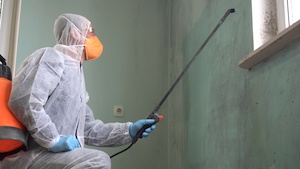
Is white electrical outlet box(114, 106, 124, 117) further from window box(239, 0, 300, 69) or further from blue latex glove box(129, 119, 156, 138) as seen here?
window box(239, 0, 300, 69)

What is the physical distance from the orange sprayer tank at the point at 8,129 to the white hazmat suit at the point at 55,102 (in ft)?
0.09

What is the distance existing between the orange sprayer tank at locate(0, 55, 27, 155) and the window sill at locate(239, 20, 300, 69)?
0.97 metres

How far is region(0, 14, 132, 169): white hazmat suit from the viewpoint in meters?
1.40

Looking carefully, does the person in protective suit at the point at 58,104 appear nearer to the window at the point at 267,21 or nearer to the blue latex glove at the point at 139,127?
the blue latex glove at the point at 139,127

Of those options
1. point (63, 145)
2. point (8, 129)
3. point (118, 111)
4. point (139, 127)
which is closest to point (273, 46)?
point (139, 127)

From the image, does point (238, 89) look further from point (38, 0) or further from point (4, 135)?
point (38, 0)

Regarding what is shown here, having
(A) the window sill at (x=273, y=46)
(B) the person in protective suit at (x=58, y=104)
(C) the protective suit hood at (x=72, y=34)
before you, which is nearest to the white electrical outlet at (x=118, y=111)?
(B) the person in protective suit at (x=58, y=104)

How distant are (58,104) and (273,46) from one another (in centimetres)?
96

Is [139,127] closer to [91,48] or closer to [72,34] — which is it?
[91,48]

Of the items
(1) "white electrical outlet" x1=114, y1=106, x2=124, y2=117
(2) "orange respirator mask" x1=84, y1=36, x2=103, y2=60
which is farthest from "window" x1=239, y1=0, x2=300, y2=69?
(1) "white electrical outlet" x1=114, y1=106, x2=124, y2=117

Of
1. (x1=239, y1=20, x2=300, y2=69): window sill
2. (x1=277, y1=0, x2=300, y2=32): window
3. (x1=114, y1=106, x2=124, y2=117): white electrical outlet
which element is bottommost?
(x1=114, y1=106, x2=124, y2=117): white electrical outlet

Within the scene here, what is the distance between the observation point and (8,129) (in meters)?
1.34

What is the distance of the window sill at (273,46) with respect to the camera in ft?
3.64

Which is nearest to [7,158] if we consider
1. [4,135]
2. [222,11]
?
[4,135]
